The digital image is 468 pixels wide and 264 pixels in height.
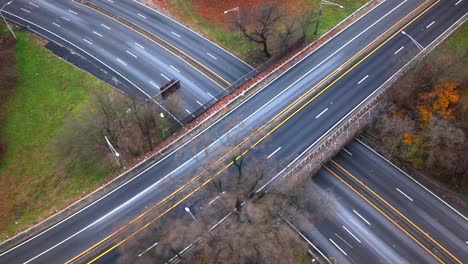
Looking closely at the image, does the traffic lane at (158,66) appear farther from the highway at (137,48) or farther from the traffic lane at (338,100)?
the traffic lane at (338,100)

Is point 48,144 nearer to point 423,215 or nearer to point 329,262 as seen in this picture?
point 329,262

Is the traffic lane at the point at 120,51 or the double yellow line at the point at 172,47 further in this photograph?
the double yellow line at the point at 172,47

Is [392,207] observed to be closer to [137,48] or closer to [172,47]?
[172,47]

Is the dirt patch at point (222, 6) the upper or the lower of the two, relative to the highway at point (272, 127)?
upper

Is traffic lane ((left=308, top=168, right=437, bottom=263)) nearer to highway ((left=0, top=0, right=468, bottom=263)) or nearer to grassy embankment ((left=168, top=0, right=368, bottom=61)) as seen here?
highway ((left=0, top=0, right=468, bottom=263))

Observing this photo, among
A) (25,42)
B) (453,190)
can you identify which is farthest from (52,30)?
(453,190)

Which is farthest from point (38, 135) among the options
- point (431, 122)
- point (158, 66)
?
point (431, 122)

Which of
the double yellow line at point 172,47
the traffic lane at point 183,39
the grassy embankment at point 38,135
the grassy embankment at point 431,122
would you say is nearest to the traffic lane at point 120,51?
the double yellow line at point 172,47
